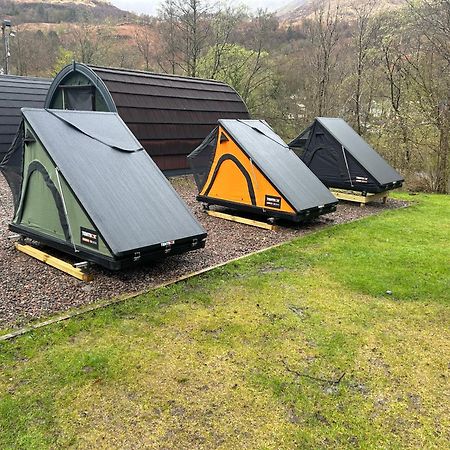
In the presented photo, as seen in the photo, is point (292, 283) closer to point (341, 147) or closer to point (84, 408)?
point (84, 408)

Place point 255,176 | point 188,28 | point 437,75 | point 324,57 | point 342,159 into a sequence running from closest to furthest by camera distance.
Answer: point 255,176 < point 342,159 < point 437,75 < point 324,57 < point 188,28

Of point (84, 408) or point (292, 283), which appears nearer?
point (84, 408)

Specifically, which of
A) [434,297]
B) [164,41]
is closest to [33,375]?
[434,297]

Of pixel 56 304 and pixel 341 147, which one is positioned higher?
pixel 341 147

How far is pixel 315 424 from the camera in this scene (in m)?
2.65

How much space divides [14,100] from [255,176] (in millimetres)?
9271

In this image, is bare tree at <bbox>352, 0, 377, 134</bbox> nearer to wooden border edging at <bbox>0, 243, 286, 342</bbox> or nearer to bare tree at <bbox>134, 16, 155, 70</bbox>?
wooden border edging at <bbox>0, 243, 286, 342</bbox>

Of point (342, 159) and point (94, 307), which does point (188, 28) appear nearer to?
point (342, 159)

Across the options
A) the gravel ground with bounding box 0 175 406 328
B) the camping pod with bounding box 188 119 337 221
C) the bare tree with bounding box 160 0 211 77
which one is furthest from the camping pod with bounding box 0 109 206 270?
the bare tree with bounding box 160 0 211 77

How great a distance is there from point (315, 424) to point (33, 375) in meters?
1.98

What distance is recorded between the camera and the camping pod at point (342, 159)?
9.31 m

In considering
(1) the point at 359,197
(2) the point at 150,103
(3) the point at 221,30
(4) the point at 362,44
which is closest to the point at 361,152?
(1) the point at 359,197

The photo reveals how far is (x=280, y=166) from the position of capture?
7.62 metres

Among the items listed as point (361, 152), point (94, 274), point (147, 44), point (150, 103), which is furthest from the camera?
point (147, 44)
